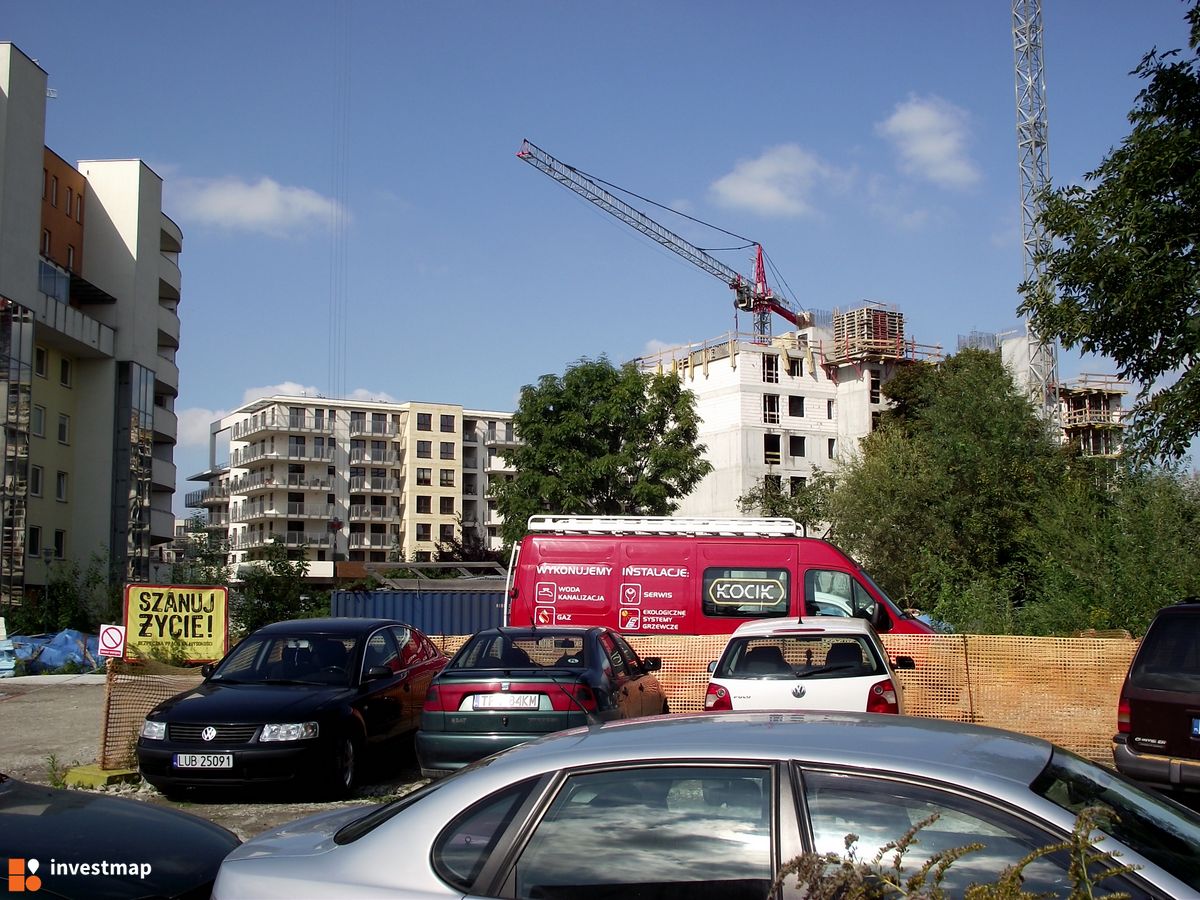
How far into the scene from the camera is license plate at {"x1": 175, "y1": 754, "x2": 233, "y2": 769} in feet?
33.1

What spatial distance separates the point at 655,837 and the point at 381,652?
926 centimetres

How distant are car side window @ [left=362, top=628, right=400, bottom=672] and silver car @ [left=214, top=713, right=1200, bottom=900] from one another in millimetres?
8265

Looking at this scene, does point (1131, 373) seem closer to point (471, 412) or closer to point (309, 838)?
point (309, 838)

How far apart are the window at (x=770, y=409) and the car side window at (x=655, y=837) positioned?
72491mm

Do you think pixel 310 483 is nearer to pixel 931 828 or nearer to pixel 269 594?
pixel 269 594

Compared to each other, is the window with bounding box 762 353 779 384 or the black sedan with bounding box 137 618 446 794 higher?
the window with bounding box 762 353 779 384

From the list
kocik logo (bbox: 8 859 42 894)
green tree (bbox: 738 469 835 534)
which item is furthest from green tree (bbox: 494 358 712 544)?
kocik logo (bbox: 8 859 42 894)

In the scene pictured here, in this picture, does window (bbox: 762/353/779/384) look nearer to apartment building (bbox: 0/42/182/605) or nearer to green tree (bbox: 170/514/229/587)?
apartment building (bbox: 0/42/182/605)

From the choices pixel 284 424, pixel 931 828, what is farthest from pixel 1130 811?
pixel 284 424

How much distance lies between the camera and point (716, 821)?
11.4 ft

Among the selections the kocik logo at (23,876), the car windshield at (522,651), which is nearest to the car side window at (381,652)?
the car windshield at (522,651)

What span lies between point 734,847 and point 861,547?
35.7 meters

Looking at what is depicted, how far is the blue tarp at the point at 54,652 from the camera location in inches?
1014

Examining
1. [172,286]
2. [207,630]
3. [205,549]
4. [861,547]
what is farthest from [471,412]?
[207,630]
